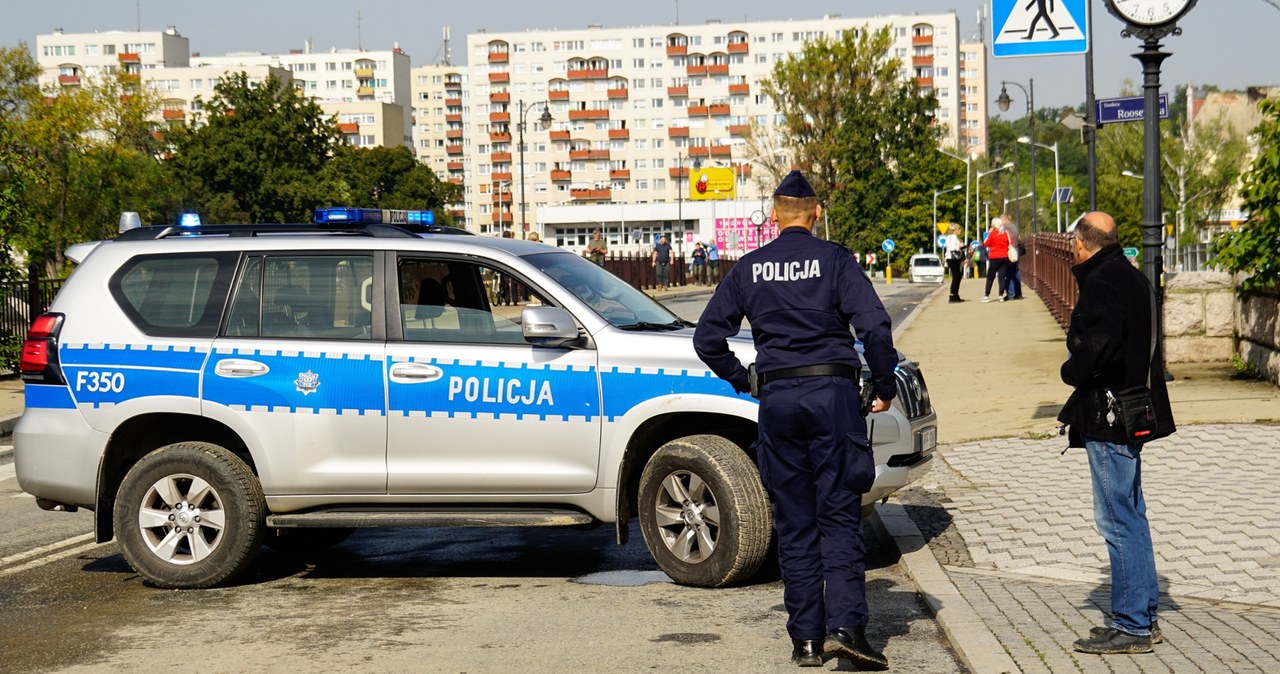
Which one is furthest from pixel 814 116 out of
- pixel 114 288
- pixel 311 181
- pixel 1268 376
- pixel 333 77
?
pixel 333 77

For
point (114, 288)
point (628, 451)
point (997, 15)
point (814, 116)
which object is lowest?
point (628, 451)

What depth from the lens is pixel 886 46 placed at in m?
88.3

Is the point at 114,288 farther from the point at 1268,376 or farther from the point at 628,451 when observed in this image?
the point at 1268,376

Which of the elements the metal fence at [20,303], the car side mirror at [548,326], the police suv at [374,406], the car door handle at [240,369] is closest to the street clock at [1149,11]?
the police suv at [374,406]

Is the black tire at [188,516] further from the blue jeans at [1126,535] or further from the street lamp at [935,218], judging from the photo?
the street lamp at [935,218]

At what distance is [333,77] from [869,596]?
192 metres

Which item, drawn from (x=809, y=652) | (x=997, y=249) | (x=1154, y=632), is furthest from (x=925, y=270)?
(x=809, y=652)

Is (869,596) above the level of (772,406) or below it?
below

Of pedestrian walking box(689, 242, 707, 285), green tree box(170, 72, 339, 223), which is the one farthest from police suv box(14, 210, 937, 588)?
green tree box(170, 72, 339, 223)

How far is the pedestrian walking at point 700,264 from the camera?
190 feet

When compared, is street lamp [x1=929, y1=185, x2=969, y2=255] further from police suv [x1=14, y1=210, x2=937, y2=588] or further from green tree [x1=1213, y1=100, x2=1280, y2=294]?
police suv [x1=14, y1=210, x2=937, y2=588]

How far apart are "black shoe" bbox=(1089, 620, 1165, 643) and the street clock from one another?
22.1 ft

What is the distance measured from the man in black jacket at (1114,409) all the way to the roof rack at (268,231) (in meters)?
3.58

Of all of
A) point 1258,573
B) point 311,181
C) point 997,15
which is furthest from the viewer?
point 311,181
